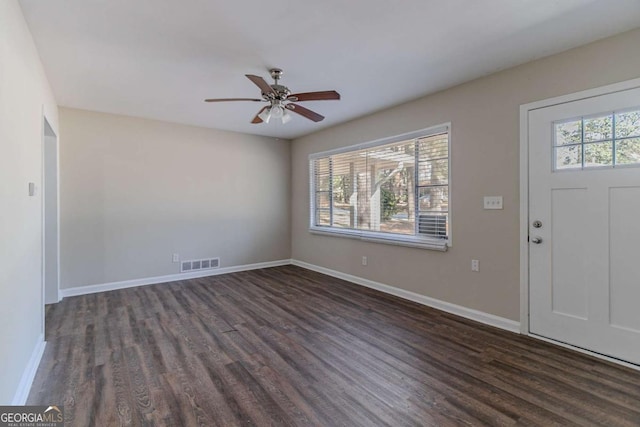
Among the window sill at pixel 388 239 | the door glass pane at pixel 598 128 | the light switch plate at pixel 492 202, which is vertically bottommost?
the window sill at pixel 388 239

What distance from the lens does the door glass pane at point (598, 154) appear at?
97.3 inches

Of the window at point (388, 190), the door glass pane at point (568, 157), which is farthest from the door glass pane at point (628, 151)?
the window at point (388, 190)

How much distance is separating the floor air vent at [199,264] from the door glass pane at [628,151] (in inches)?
208

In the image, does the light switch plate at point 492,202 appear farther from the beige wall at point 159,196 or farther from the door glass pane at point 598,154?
the beige wall at point 159,196

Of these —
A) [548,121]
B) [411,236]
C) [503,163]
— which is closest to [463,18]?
[548,121]

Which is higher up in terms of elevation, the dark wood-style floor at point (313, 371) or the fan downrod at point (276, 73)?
the fan downrod at point (276, 73)

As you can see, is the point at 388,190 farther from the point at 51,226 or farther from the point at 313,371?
the point at 51,226

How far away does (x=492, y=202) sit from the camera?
3162 millimetres

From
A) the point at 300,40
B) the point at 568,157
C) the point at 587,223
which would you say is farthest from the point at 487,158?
the point at 300,40

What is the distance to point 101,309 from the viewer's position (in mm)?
3686

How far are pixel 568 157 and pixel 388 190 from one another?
2.07 meters

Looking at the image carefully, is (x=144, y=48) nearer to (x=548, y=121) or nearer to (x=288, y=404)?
(x=288, y=404)

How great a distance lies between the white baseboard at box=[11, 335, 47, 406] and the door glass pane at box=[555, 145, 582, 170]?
4325 millimetres

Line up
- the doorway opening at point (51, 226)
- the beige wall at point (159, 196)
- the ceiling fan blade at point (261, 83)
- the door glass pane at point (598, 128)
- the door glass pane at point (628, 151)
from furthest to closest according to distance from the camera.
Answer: the beige wall at point (159, 196)
the doorway opening at point (51, 226)
the ceiling fan blade at point (261, 83)
the door glass pane at point (598, 128)
the door glass pane at point (628, 151)
